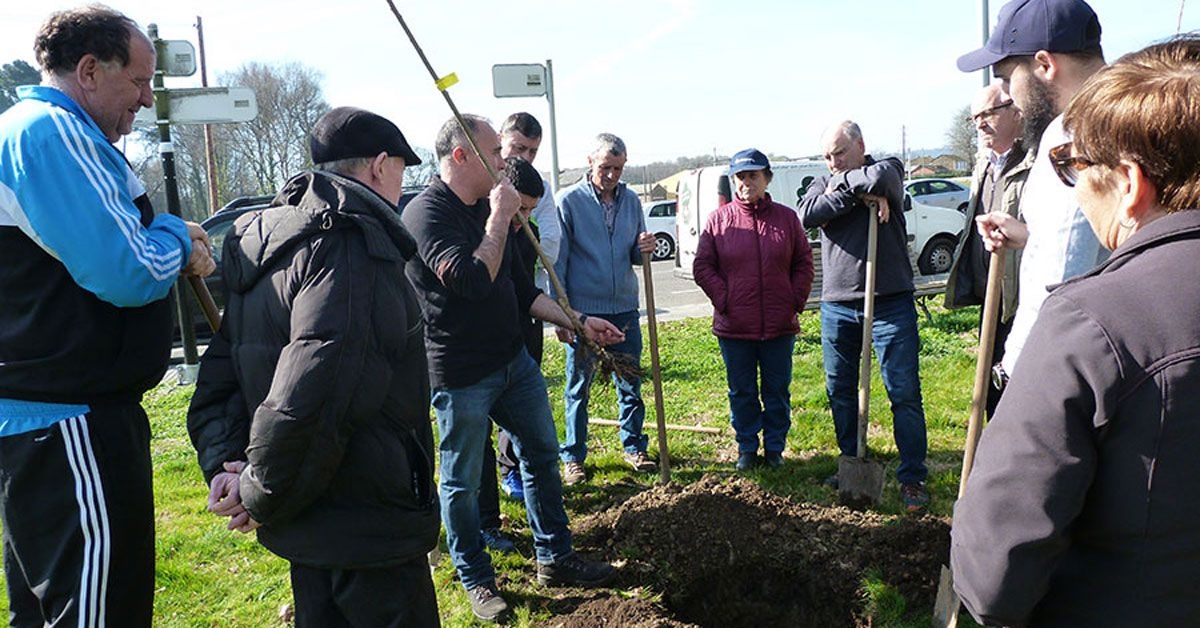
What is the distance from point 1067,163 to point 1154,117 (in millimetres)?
283

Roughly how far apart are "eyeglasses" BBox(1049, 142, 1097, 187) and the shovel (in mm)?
2963

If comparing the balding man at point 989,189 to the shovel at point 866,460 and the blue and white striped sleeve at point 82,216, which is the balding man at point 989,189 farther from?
the blue and white striped sleeve at point 82,216

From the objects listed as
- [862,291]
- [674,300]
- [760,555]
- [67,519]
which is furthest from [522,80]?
[674,300]

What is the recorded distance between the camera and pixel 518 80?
27.1 feet

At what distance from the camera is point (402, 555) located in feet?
7.70

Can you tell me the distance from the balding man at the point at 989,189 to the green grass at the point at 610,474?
1175 millimetres

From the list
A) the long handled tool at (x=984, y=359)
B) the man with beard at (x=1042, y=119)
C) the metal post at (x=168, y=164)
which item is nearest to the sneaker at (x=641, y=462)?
the long handled tool at (x=984, y=359)

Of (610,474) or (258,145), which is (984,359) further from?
(258,145)

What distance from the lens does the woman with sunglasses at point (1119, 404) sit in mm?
1284

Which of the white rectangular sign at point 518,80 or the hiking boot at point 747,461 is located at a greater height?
the white rectangular sign at point 518,80

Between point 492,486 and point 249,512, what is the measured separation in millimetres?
2162

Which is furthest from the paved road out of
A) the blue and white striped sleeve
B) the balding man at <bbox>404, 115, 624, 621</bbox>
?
the blue and white striped sleeve

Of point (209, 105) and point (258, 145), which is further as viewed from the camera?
point (258, 145)

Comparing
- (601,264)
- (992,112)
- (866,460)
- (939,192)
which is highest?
(992,112)
